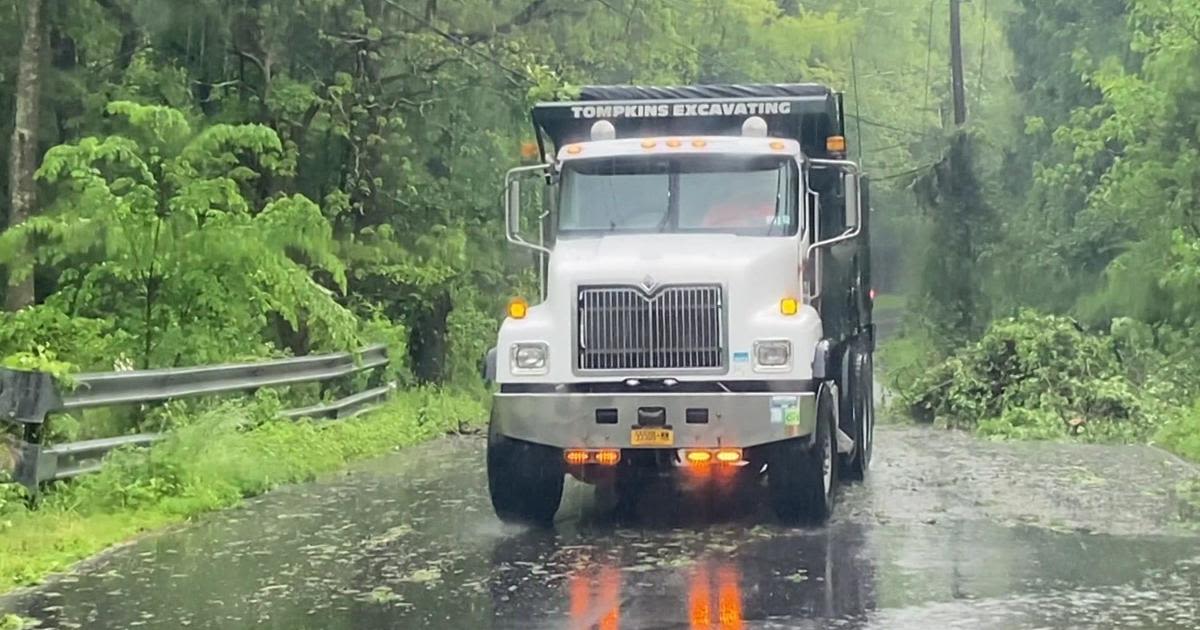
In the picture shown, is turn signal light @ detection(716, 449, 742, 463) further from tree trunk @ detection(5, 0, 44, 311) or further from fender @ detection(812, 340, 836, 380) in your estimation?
tree trunk @ detection(5, 0, 44, 311)

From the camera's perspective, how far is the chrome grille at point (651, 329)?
1141cm

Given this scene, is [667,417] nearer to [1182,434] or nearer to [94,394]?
[94,394]

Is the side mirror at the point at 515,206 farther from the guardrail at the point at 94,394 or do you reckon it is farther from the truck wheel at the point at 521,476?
the guardrail at the point at 94,394

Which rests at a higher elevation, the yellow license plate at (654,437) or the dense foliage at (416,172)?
the dense foliage at (416,172)

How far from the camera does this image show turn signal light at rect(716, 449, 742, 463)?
1118 centimetres

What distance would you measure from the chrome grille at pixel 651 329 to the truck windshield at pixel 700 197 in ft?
3.33

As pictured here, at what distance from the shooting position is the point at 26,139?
1766 cm

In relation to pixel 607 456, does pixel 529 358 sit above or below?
above

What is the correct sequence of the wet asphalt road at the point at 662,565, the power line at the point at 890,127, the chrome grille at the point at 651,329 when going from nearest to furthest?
the wet asphalt road at the point at 662,565 → the chrome grille at the point at 651,329 → the power line at the point at 890,127

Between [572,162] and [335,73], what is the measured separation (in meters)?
11.4

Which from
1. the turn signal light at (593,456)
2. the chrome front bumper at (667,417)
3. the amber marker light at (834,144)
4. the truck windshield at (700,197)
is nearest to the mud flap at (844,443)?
the chrome front bumper at (667,417)

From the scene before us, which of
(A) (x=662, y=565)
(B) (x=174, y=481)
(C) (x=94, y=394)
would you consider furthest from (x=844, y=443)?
(C) (x=94, y=394)

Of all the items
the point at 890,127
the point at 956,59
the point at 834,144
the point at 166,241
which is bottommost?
the point at 166,241

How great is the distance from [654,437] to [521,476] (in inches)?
44.7
